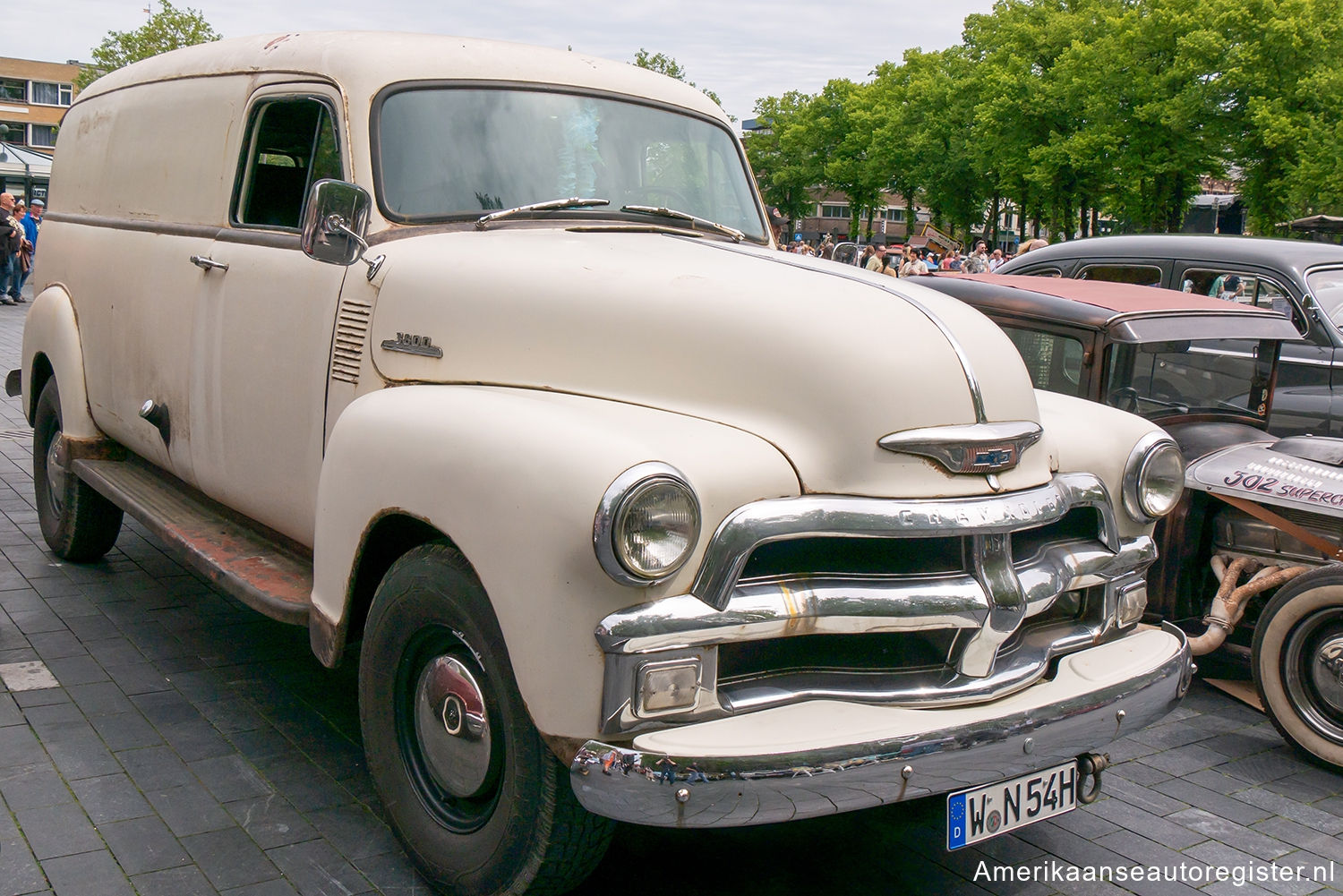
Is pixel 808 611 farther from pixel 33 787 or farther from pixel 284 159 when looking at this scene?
pixel 284 159

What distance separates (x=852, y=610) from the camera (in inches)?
102

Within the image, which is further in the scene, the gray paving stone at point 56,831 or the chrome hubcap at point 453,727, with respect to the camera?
the gray paving stone at point 56,831

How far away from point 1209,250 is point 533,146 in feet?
18.4

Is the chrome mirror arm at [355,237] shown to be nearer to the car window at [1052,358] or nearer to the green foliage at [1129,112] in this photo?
the car window at [1052,358]

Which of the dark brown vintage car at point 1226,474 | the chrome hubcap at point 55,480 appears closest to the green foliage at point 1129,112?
the dark brown vintage car at point 1226,474

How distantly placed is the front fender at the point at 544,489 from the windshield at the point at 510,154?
882 mm

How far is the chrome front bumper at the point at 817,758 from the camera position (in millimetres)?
2377

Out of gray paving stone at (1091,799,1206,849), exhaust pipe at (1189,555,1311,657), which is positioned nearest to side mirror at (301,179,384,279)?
gray paving stone at (1091,799,1206,849)

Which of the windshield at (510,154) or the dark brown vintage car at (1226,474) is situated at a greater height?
the windshield at (510,154)

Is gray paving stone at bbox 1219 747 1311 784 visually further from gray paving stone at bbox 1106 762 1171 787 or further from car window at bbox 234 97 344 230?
car window at bbox 234 97 344 230

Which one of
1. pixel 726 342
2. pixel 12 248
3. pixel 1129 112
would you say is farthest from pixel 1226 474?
pixel 1129 112

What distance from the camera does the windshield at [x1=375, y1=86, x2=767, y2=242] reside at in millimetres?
3721

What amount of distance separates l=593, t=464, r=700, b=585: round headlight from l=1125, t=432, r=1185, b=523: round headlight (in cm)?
153

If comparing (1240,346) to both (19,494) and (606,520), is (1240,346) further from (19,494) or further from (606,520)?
(19,494)
